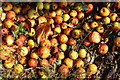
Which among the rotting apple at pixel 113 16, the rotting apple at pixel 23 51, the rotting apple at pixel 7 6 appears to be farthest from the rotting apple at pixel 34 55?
the rotting apple at pixel 113 16

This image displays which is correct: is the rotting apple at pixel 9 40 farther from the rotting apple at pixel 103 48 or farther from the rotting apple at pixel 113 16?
the rotting apple at pixel 113 16

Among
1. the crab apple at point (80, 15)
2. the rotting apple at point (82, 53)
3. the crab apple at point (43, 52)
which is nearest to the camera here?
the crab apple at point (43, 52)

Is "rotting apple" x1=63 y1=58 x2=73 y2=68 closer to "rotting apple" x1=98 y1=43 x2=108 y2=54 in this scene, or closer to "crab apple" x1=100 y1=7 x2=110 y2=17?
"rotting apple" x1=98 y1=43 x2=108 y2=54

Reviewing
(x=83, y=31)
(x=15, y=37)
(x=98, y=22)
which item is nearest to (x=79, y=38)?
(x=83, y=31)

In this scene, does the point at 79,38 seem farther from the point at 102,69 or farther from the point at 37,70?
the point at 37,70

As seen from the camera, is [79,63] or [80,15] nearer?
[79,63]

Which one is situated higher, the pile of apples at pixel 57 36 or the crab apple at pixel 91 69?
the pile of apples at pixel 57 36

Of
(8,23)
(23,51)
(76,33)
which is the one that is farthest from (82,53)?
(8,23)

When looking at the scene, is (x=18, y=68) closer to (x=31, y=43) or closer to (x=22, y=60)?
(x=22, y=60)
